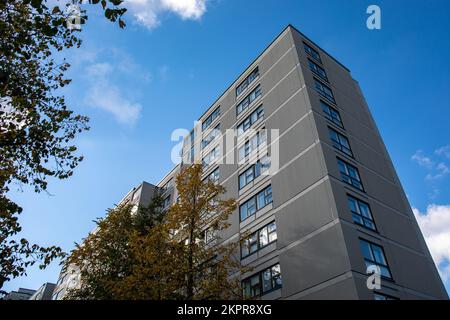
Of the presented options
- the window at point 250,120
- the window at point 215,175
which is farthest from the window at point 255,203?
the window at point 250,120

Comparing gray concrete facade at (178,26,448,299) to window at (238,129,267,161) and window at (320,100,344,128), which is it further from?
window at (238,129,267,161)

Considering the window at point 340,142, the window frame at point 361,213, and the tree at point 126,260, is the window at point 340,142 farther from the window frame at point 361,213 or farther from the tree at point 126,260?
the tree at point 126,260

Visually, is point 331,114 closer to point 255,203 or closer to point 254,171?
point 254,171

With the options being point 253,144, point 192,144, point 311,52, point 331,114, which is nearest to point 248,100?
point 253,144

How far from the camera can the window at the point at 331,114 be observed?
2419 centimetres

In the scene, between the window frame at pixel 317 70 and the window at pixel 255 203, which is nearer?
the window at pixel 255 203

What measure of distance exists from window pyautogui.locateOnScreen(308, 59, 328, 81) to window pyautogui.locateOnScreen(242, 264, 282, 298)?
1595 centimetres

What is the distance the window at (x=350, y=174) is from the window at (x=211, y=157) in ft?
40.3

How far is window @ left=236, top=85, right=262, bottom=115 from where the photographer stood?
29.9 m

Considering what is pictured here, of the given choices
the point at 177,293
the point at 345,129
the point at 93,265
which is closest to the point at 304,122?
the point at 345,129

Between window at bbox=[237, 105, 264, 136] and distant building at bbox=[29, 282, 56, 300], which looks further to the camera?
distant building at bbox=[29, 282, 56, 300]

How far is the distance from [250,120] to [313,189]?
35.8ft

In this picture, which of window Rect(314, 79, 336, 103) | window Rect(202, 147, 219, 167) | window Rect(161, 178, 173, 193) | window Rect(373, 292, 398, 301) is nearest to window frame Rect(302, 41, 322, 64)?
window Rect(314, 79, 336, 103)
